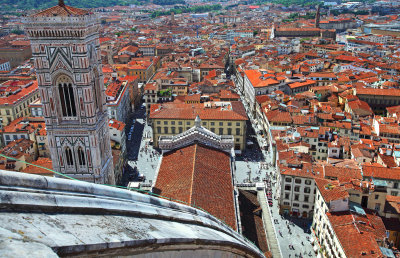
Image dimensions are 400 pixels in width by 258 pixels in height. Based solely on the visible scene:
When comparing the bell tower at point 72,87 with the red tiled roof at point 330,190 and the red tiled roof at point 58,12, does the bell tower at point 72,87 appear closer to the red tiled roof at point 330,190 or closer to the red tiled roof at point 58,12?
the red tiled roof at point 58,12

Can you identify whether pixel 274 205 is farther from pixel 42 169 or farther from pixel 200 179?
pixel 42 169

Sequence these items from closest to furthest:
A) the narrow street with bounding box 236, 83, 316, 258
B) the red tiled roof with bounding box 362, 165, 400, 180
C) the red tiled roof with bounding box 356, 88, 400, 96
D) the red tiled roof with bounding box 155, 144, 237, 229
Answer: the red tiled roof with bounding box 155, 144, 237, 229
the narrow street with bounding box 236, 83, 316, 258
the red tiled roof with bounding box 362, 165, 400, 180
the red tiled roof with bounding box 356, 88, 400, 96

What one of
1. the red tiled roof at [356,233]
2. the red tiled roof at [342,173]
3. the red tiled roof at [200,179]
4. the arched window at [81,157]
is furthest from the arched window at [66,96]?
the red tiled roof at [342,173]

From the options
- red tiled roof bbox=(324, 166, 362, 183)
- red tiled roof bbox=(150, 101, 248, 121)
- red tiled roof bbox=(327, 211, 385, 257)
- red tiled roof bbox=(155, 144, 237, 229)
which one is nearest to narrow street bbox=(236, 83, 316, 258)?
red tiled roof bbox=(327, 211, 385, 257)

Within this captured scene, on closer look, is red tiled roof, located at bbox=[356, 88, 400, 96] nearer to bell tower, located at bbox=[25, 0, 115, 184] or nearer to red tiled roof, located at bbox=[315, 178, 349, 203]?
red tiled roof, located at bbox=[315, 178, 349, 203]

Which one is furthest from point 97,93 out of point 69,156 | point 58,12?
point 58,12

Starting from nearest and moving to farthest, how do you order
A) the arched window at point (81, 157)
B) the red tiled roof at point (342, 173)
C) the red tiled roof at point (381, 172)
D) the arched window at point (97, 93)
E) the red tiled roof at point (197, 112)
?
the arched window at point (97, 93)
the arched window at point (81, 157)
the red tiled roof at point (342, 173)
the red tiled roof at point (381, 172)
the red tiled roof at point (197, 112)

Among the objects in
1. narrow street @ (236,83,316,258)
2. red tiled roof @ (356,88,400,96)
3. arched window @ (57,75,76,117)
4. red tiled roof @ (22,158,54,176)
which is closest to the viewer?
arched window @ (57,75,76,117)
